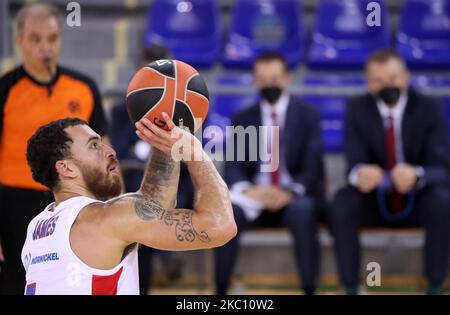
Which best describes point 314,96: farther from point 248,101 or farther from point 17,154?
point 17,154

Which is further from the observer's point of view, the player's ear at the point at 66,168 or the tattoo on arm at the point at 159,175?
the tattoo on arm at the point at 159,175

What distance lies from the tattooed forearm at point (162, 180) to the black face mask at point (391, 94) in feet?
8.18

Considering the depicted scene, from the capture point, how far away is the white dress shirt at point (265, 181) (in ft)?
17.6

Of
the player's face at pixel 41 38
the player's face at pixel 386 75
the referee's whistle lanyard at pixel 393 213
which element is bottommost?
the referee's whistle lanyard at pixel 393 213

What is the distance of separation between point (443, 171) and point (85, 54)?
130 inches

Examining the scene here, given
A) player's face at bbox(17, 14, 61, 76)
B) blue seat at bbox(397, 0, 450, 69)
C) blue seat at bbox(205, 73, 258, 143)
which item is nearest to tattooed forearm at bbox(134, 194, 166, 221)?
player's face at bbox(17, 14, 61, 76)

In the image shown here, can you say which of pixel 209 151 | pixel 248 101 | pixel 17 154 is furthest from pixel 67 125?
pixel 248 101

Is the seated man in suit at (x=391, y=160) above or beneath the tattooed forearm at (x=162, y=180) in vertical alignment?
beneath

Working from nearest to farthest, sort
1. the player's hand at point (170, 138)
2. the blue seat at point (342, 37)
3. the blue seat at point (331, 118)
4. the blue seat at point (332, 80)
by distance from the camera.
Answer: the player's hand at point (170, 138) → the blue seat at point (331, 118) → the blue seat at point (332, 80) → the blue seat at point (342, 37)

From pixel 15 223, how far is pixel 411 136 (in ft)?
8.04

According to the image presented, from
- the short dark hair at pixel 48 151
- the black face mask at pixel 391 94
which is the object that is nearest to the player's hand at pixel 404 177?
the black face mask at pixel 391 94

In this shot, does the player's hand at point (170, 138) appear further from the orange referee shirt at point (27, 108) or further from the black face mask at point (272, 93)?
the black face mask at point (272, 93)

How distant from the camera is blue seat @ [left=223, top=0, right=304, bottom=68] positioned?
724 centimetres

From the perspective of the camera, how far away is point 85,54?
24.2 ft
